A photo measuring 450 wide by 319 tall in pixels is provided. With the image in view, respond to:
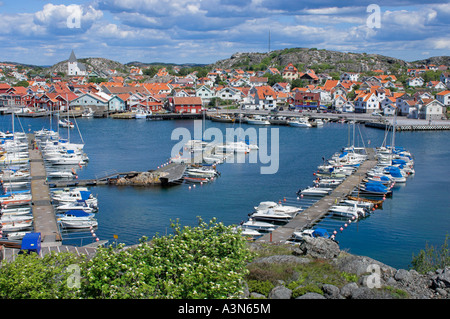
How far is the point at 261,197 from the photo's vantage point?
2112 cm

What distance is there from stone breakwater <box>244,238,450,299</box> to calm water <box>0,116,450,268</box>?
3.04m

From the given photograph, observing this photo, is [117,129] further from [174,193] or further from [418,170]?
[418,170]

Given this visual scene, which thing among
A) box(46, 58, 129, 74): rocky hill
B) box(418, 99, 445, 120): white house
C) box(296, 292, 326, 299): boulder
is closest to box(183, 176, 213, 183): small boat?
box(296, 292, 326, 299): boulder

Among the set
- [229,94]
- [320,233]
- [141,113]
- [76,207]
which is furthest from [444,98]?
[76,207]

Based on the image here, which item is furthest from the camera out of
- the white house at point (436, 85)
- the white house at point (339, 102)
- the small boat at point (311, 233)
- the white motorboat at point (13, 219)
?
the white house at point (436, 85)

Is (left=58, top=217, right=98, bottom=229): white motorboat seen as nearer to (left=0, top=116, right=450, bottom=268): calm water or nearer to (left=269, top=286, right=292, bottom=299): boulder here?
(left=0, top=116, right=450, bottom=268): calm water

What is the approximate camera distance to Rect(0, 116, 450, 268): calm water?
1648 centimetres

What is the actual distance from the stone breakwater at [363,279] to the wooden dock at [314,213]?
384cm

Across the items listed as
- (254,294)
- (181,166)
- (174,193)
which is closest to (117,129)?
(181,166)

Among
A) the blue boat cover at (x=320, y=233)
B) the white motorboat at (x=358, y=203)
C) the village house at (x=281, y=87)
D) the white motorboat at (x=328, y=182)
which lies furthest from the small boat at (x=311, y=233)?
the village house at (x=281, y=87)

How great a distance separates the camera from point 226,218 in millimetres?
18188

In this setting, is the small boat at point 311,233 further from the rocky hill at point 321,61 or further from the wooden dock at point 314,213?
the rocky hill at point 321,61

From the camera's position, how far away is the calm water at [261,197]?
1648cm

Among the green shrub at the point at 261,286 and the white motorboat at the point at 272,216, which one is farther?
the white motorboat at the point at 272,216
